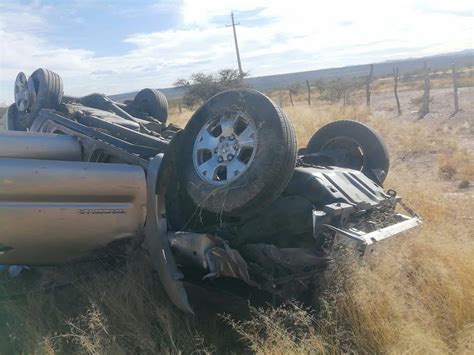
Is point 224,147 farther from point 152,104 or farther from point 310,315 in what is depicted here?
point 152,104

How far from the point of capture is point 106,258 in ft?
14.1

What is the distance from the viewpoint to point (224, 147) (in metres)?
3.91

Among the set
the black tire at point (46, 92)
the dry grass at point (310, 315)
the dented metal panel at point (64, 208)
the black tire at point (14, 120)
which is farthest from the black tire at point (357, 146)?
the black tire at point (14, 120)

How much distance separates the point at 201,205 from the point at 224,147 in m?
0.48

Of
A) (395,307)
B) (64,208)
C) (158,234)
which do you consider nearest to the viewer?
(395,307)

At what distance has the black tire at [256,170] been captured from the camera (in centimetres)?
356

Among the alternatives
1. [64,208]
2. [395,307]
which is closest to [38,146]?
[64,208]

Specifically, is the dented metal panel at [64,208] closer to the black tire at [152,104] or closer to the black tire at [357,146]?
the black tire at [357,146]

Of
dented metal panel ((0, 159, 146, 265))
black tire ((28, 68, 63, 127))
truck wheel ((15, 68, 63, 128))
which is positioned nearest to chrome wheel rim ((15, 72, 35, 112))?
truck wheel ((15, 68, 63, 128))

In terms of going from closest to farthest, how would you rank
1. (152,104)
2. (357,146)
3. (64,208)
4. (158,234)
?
(64,208)
(158,234)
(357,146)
(152,104)

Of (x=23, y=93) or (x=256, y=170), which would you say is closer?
(x=256, y=170)

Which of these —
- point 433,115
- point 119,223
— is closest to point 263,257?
point 119,223

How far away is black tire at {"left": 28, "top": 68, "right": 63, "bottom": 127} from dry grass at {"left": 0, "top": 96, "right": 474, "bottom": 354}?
2034 millimetres

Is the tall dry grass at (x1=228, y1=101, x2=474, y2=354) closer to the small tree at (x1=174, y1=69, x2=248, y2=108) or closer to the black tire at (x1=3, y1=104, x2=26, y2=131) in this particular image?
the black tire at (x1=3, y1=104, x2=26, y2=131)
